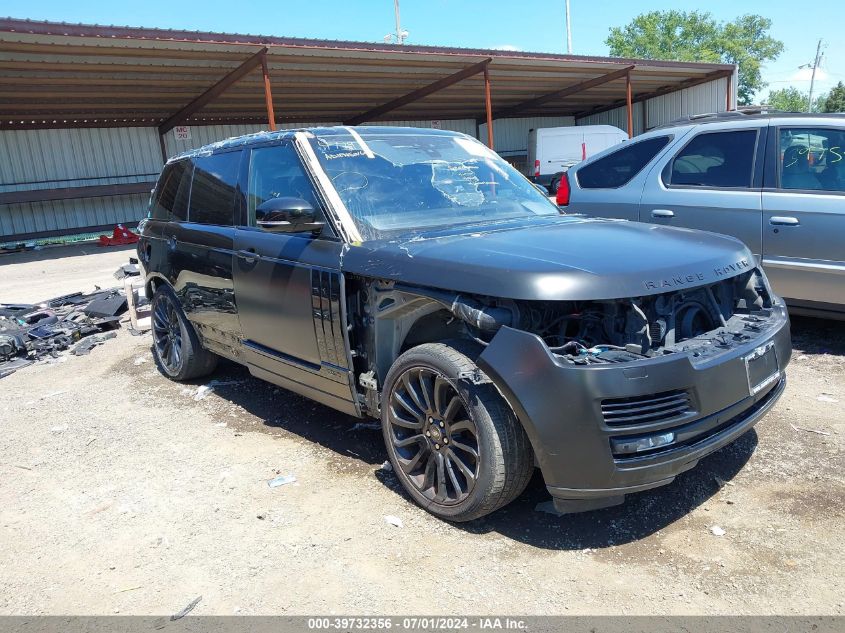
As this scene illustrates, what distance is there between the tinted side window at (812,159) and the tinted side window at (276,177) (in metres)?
3.89

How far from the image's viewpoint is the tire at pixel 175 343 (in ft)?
17.5

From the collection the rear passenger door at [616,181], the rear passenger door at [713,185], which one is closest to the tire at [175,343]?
the rear passenger door at [616,181]

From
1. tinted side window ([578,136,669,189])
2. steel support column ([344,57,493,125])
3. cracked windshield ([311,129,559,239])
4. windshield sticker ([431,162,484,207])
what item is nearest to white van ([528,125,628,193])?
steel support column ([344,57,493,125])

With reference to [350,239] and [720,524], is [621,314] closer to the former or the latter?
[720,524]

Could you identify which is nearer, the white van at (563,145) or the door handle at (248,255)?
the door handle at (248,255)

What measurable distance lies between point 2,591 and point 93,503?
2.54 ft

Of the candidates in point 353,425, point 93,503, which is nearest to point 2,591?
point 93,503

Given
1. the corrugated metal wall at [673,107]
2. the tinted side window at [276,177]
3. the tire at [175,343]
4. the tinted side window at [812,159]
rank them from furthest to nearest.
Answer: the corrugated metal wall at [673,107] → the tire at [175,343] → the tinted side window at [812,159] → the tinted side window at [276,177]

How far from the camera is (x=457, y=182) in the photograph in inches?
160

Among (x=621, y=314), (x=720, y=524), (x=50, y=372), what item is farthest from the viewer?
(x=50, y=372)

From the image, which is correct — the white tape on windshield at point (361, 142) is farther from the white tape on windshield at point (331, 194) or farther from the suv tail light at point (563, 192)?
the suv tail light at point (563, 192)

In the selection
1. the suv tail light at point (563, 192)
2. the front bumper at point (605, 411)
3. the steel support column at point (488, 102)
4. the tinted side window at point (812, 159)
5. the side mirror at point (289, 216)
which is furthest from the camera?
the steel support column at point (488, 102)

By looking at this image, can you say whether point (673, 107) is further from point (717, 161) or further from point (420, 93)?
point (717, 161)

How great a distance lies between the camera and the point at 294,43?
1352 cm
